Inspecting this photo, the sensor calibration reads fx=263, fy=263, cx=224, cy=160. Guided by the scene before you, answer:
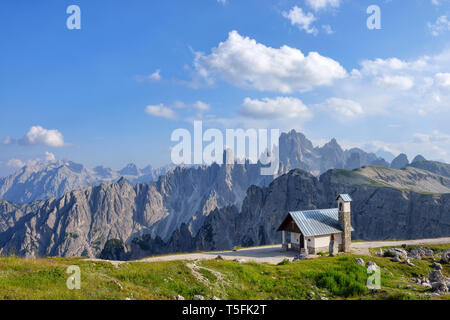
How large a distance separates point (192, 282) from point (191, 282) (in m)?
0.08

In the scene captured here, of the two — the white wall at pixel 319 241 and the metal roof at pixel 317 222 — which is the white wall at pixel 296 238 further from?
the metal roof at pixel 317 222

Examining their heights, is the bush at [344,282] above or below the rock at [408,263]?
above

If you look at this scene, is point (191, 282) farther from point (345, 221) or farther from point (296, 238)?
point (345, 221)

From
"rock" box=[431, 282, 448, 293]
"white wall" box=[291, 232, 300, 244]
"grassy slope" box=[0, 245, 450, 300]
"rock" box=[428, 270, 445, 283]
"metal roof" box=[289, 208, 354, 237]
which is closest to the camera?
"grassy slope" box=[0, 245, 450, 300]

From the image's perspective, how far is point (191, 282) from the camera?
20672mm

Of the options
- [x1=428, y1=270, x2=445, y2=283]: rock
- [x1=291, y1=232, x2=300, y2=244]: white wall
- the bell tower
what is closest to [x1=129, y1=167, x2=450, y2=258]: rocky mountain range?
the bell tower

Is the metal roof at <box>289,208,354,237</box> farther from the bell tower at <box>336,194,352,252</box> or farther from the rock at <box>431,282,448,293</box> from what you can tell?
the rock at <box>431,282,448,293</box>

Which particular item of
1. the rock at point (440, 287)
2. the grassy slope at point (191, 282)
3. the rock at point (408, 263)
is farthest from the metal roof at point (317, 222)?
the rock at point (440, 287)

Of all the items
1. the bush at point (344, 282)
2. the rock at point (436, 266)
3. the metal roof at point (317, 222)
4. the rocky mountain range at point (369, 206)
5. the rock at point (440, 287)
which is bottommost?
the rocky mountain range at point (369, 206)

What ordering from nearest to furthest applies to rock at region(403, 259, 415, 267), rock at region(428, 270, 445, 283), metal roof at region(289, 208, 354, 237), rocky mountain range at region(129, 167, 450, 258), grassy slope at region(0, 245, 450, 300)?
grassy slope at region(0, 245, 450, 300)
rock at region(428, 270, 445, 283)
rock at region(403, 259, 415, 267)
metal roof at region(289, 208, 354, 237)
rocky mountain range at region(129, 167, 450, 258)

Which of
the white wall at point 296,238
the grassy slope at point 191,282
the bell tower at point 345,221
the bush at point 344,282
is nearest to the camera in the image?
the grassy slope at point 191,282

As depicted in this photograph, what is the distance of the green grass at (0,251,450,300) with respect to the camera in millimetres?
16188

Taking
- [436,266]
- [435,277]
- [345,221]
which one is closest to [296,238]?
[345,221]

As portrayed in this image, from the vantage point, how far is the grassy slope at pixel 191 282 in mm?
16172
